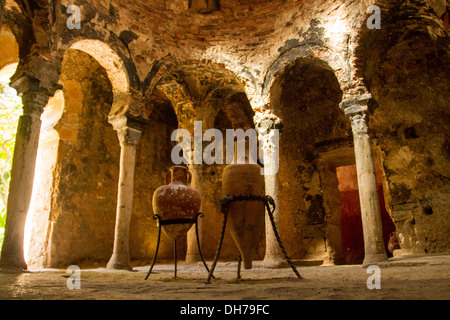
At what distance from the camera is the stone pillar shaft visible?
4711 millimetres

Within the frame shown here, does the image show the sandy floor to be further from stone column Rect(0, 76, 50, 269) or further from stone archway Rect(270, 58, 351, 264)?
stone archway Rect(270, 58, 351, 264)

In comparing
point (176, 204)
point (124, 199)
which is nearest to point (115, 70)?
point (124, 199)

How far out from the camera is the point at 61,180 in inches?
300

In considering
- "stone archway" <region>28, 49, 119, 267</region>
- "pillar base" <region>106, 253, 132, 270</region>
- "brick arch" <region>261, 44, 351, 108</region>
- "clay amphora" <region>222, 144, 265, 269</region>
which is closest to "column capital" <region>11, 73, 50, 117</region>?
"stone archway" <region>28, 49, 119, 267</region>

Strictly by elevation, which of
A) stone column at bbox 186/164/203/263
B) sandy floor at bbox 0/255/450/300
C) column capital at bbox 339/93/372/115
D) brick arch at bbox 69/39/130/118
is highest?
brick arch at bbox 69/39/130/118

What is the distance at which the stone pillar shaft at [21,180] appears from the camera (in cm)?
471

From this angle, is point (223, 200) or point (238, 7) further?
point (238, 7)

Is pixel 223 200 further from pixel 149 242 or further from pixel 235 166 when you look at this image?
pixel 149 242

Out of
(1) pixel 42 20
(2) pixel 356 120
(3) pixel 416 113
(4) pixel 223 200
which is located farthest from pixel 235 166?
(3) pixel 416 113

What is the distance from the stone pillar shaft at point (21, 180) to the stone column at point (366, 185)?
5085 mm

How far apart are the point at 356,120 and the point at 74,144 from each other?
610 centimetres

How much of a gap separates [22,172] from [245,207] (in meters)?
3.38

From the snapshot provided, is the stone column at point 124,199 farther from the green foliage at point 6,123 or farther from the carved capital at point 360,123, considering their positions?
the green foliage at point 6,123

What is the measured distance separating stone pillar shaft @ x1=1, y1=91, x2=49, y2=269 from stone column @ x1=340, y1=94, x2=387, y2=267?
5.09 metres
